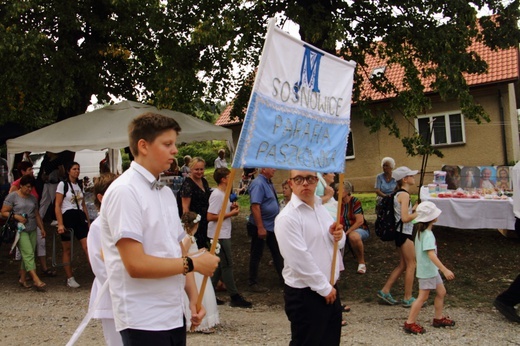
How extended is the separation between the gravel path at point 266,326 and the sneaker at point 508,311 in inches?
4.1

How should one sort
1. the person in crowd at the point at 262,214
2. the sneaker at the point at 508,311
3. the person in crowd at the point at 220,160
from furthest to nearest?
the person in crowd at the point at 220,160 < the person in crowd at the point at 262,214 < the sneaker at the point at 508,311

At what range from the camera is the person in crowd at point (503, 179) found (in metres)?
12.1

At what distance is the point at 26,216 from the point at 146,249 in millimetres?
6980

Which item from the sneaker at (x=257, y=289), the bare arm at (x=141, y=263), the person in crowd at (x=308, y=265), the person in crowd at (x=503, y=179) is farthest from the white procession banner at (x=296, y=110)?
the person in crowd at (x=503, y=179)

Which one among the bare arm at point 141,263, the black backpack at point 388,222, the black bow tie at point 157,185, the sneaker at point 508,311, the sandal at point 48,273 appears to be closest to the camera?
the bare arm at point 141,263

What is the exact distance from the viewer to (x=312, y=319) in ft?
12.5

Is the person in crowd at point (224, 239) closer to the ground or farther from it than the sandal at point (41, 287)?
farther from it

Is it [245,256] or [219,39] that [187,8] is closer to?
[219,39]

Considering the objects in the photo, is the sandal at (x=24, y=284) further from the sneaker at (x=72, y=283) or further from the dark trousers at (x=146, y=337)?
the dark trousers at (x=146, y=337)

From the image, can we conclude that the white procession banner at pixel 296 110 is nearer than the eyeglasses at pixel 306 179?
Yes

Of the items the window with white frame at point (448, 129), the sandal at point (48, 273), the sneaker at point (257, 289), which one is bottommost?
the sneaker at point (257, 289)

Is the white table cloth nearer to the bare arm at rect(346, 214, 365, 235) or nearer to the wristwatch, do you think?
the bare arm at rect(346, 214, 365, 235)

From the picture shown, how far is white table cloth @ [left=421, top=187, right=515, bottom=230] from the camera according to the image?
9.95 m

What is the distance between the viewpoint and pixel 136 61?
14562 millimetres
